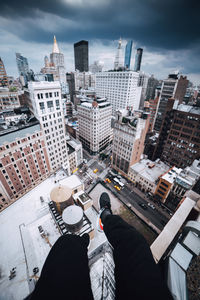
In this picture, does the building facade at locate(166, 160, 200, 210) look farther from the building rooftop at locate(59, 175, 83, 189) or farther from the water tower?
the water tower

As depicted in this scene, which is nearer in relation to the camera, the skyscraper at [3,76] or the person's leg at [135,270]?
the person's leg at [135,270]

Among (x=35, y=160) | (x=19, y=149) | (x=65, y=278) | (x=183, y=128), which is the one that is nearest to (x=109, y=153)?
(x=183, y=128)

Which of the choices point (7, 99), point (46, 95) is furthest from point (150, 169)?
point (7, 99)

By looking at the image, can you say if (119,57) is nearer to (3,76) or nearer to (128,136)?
(3,76)

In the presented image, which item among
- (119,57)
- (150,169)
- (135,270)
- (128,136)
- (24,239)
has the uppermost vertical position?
(119,57)

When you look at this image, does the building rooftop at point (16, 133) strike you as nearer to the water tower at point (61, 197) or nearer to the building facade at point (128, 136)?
the water tower at point (61, 197)

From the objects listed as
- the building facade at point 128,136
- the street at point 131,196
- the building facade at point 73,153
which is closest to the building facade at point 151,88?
the building facade at point 128,136

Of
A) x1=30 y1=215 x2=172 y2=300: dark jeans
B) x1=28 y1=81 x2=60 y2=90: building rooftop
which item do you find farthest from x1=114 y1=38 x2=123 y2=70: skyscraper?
x1=30 y1=215 x2=172 y2=300: dark jeans
